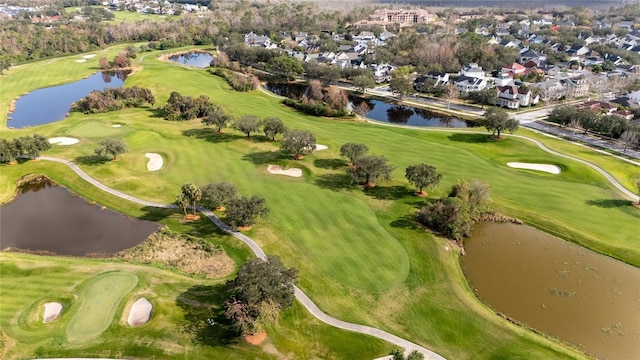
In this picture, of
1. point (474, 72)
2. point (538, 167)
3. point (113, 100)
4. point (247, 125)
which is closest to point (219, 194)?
point (247, 125)

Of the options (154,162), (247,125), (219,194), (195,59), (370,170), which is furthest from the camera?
(195,59)

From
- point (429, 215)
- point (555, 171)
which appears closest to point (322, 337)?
point (429, 215)

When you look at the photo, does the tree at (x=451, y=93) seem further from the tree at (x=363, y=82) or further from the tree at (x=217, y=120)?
the tree at (x=217, y=120)

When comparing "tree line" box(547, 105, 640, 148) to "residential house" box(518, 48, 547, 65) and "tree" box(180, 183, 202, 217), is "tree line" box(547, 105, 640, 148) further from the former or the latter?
"tree" box(180, 183, 202, 217)

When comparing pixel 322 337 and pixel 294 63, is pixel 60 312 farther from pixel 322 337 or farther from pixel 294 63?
pixel 294 63

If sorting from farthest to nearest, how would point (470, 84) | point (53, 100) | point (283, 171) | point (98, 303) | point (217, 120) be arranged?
point (470, 84) → point (53, 100) → point (217, 120) → point (283, 171) → point (98, 303)

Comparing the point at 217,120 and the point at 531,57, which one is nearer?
the point at 217,120

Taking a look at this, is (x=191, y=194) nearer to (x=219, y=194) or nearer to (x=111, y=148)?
(x=219, y=194)
